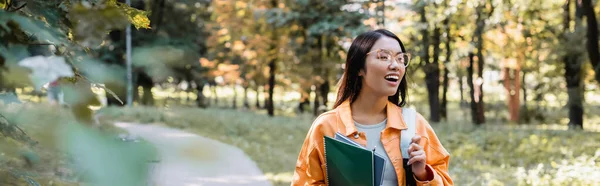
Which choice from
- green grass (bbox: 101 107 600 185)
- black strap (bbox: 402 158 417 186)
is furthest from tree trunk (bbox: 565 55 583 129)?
black strap (bbox: 402 158 417 186)

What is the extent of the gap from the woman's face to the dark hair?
0.10 feet

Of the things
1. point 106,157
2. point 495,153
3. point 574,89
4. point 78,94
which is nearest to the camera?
point 106,157

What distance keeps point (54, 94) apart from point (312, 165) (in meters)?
1.44

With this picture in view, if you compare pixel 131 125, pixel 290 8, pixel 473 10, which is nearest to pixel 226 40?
pixel 290 8

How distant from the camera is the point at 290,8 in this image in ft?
70.3

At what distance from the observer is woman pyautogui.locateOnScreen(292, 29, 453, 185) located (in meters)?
2.12

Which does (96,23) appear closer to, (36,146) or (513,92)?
(36,146)

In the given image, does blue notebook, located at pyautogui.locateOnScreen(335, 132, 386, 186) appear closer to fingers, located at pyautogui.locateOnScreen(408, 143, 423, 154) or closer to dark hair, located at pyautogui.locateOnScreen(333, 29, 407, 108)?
fingers, located at pyautogui.locateOnScreen(408, 143, 423, 154)

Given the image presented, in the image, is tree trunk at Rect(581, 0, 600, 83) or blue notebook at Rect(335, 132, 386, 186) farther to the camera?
tree trunk at Rect(581, 0, 600, 83)

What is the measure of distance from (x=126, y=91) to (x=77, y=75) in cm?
7

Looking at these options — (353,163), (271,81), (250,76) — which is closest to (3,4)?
(353,163)

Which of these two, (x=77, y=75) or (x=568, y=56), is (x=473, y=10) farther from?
(x=77, y=75)

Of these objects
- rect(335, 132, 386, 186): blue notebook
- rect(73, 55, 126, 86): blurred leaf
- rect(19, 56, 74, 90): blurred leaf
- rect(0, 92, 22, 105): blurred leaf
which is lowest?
rect(335, 132, 386, 186): blue notebook

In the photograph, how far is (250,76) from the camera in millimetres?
26094
